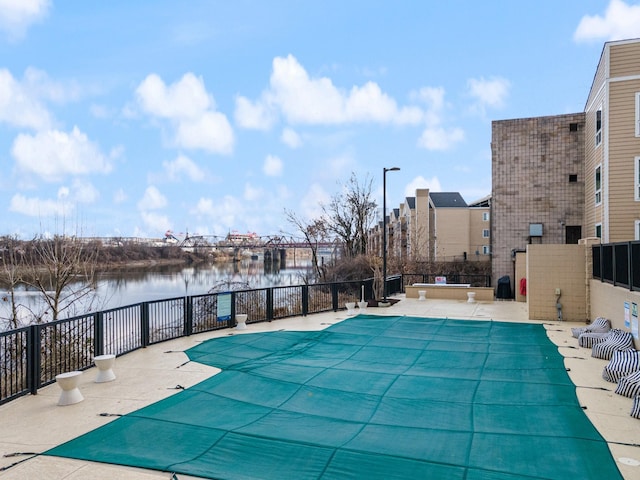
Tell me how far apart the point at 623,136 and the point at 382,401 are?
16.0 meters

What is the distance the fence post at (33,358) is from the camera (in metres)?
7.16

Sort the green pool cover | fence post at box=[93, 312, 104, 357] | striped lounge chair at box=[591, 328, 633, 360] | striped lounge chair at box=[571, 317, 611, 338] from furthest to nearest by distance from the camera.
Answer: striped lounge chair at box=[571, 317, 611, 338] → striped lounge chair at box=[591, 328, 633, 360] → fence post at box=[93, 312, 104, 357] → the green pool cover

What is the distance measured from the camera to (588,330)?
11281 mm

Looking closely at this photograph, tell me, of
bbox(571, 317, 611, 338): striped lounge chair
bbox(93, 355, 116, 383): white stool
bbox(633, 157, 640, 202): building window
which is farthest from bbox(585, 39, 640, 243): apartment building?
bbox(93, 355, 116, 383): white stool

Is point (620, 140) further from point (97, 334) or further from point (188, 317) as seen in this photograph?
point (97, 334)

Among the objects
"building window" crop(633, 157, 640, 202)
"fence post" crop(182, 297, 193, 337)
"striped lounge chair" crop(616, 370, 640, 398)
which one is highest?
"building window" crop(633, 157, 640, 202)

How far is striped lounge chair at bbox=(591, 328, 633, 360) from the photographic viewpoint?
360 inches

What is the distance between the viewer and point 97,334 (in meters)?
8.84

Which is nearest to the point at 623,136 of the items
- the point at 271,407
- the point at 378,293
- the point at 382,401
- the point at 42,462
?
the point at 378,293

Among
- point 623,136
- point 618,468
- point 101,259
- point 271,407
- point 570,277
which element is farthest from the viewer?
point 101,259

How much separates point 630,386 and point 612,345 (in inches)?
107

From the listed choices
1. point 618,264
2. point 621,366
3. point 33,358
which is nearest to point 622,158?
point 618,264

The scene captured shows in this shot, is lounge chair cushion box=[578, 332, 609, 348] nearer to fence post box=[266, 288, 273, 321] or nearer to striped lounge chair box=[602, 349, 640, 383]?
striped lounge chair box=[602, 349, 640, 383]

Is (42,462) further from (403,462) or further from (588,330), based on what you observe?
(588,330)
